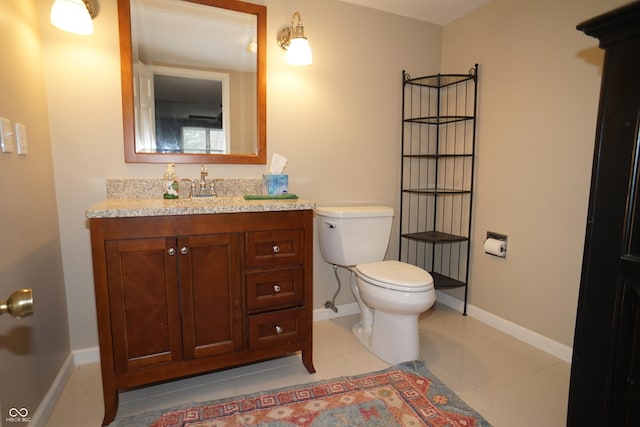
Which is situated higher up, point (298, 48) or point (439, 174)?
point (298, 48)

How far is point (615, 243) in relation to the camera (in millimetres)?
860

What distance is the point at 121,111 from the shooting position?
6.05 ft

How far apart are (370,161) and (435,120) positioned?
681 mm

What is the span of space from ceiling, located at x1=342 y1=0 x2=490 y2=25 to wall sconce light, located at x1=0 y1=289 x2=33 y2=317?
7.78 ft

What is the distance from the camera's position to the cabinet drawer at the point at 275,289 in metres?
1.66

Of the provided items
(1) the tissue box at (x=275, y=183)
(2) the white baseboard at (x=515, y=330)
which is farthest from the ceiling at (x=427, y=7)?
(2) the white baseboard at (x=515, y=330)

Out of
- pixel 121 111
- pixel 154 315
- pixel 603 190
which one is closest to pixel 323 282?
pixel 154 315

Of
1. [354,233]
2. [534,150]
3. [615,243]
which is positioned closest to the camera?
[615,243]

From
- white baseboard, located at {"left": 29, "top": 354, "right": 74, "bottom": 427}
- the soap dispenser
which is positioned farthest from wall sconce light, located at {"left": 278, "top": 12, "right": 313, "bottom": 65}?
white baseboard, located at {"left": 29, "top": 354, "right": 74, "bottom": 427}

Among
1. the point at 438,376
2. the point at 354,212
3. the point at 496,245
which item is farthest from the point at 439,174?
the point at 438,376

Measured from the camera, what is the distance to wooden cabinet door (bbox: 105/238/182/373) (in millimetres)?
1428

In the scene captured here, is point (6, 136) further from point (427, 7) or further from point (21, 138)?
point (427, 7)

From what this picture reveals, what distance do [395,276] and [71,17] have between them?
200cm

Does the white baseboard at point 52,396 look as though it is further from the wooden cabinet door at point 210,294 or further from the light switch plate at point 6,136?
the light switch plate at point 6,136
